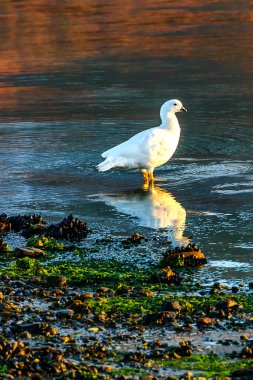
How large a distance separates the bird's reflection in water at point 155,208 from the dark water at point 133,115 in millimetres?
23

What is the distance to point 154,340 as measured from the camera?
7.62 metres

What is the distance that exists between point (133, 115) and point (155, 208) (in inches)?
262

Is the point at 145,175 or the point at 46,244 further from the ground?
the point at 145,175

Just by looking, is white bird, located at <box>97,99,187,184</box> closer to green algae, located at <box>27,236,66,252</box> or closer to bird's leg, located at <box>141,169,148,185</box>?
bird's leg, located at <box>141,169,148,185</box>

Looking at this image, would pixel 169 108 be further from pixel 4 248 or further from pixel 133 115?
pixel 4 248

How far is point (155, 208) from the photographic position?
12.3 metres

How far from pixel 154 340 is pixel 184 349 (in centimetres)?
35

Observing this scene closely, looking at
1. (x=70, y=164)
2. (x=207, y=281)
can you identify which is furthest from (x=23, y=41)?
(x=207, y=281)

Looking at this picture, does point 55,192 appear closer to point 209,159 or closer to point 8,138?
point 209,159

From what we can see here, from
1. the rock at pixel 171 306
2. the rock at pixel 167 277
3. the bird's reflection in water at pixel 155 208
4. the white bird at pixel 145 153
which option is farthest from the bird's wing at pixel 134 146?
the rock at pixel 171 306

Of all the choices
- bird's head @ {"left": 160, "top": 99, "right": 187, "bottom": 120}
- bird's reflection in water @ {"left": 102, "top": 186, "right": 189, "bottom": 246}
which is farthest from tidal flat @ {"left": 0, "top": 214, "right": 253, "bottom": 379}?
bird's head @ {"left": 160, "top": 99, "right": 187, "bottom": 120}

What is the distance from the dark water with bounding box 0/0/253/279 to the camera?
11.9m

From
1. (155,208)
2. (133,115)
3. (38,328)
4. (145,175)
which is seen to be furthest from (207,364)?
(133,115)

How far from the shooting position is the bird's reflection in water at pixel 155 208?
11.2 meters
